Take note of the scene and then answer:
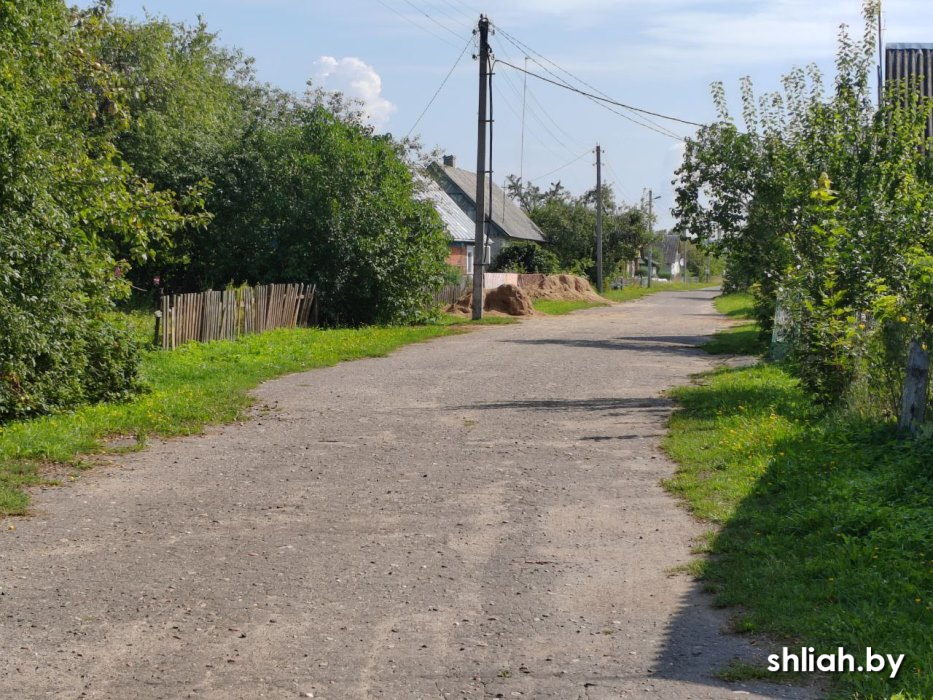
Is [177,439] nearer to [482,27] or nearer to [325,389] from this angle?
[325,389]

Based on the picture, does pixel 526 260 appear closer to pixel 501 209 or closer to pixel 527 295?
pixel 501 209

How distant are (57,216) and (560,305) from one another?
36.5m

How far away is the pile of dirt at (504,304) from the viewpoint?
38.9 meters

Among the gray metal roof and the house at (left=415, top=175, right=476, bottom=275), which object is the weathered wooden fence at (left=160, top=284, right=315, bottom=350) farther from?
the house at (left=415, top=175, right=476, bottom=275)

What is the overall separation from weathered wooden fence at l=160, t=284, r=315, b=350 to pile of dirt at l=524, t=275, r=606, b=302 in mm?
24277

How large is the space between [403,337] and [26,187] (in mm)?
14787

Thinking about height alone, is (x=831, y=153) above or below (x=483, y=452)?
above

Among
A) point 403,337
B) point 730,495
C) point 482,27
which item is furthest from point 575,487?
point 482,27

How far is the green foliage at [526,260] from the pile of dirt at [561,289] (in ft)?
18.4

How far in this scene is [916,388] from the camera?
8.93 m

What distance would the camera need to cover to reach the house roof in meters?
68.4

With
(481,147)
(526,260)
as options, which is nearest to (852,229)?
(481,147)

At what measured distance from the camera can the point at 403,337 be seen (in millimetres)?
25562

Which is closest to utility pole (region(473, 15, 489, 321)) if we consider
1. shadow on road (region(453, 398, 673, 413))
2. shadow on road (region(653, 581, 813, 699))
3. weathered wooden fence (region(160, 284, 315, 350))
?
weathered wooden fence (region(160, 284, 315, 350))
